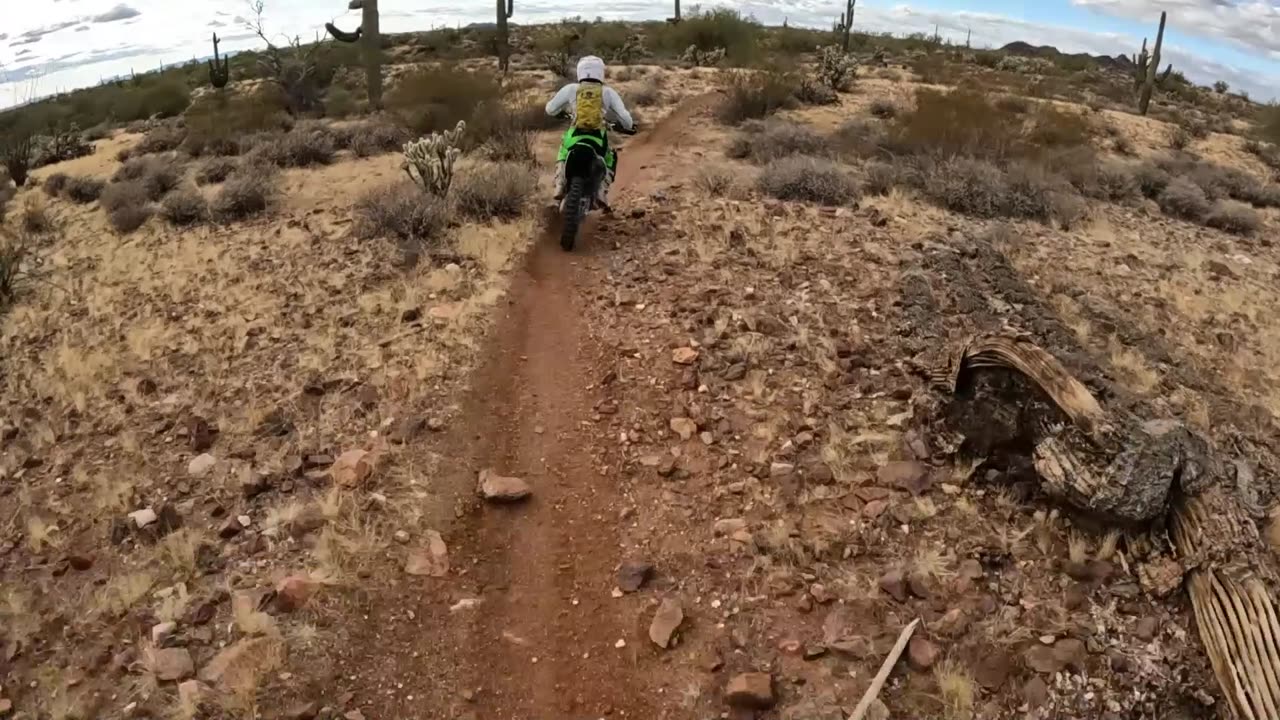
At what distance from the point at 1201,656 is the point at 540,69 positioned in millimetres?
24996

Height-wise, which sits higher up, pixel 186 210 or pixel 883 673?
pixel 186 210

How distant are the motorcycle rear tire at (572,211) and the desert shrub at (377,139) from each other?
262 inches

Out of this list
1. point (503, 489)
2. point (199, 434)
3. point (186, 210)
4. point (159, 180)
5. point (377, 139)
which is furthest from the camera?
point (377, 139)

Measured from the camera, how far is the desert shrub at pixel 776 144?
1161 cm

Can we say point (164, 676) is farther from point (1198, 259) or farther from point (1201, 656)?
point (1198, 259)

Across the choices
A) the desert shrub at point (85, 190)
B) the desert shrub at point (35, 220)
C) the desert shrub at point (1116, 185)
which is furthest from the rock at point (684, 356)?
the desert shrub at point (85, 190)

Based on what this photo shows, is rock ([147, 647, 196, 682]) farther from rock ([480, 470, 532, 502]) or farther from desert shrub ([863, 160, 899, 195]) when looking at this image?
desert shrub ([863, 160, 899, 195])

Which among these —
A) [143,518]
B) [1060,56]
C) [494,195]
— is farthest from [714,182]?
[1060,56]

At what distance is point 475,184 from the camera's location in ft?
30.3

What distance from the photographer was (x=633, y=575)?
12.9ft

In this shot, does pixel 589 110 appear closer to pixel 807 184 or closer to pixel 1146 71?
pixel 807 184

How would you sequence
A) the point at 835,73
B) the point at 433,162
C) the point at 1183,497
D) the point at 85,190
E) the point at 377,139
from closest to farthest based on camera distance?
1. the point at 1183,497
2. the point at 433,162
3. the point at 85,190
4. the point at 377,139
5. the point at 835,73

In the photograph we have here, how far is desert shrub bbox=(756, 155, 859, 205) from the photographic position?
30.7ft

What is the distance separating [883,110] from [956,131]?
171 inches
